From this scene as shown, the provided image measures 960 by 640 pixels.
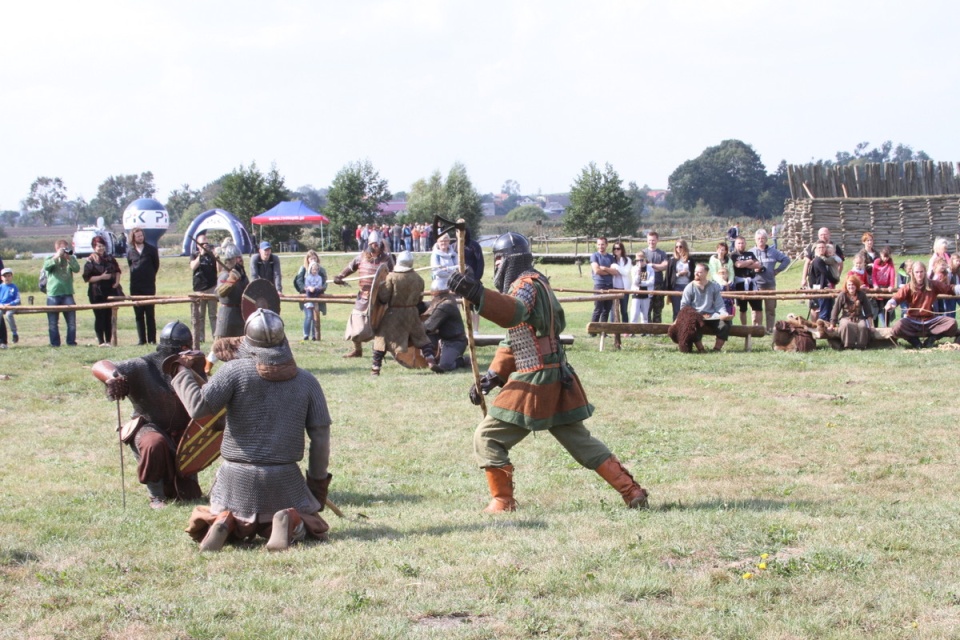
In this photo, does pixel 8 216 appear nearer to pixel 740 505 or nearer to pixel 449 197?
→ pixel 449 197

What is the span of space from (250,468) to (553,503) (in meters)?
2.15

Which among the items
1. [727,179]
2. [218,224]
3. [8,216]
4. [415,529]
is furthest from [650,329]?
[8,216]

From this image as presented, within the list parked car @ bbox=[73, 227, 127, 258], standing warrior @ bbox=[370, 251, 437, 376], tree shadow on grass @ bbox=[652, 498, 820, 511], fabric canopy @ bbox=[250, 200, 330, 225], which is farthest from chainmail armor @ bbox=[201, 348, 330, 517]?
fabric canopy @ bbox=[250, 200, 330, 225]

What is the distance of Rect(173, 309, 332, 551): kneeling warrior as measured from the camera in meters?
5.77

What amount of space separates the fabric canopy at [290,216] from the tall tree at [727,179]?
72.5 m

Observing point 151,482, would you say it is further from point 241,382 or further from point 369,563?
point 369,563

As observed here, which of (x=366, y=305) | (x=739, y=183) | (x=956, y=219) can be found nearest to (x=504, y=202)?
(x=739, y=183)

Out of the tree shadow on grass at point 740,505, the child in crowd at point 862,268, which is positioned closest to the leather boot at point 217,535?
the tree shadow on grass at point 740,505

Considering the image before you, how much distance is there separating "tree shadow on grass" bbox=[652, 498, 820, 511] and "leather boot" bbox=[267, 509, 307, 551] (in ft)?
7.19

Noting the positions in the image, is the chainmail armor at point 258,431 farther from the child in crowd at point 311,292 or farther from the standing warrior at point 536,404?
the child in crowd at point 311,292

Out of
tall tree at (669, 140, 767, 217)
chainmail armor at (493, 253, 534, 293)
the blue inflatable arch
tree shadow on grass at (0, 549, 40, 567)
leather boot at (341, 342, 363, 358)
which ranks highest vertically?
tall tree at (669, 140, 767, 217)

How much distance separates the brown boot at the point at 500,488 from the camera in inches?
262

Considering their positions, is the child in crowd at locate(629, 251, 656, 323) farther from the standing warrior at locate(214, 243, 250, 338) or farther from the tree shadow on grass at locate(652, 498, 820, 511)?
the tree shadow on grass at locate(652, 498, 820, 511)

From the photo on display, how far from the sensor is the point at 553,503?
7.06m
